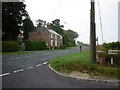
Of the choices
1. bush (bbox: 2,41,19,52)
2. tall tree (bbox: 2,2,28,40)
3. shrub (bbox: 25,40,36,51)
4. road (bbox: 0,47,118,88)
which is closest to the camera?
road (bbox: 0,47,118,88)

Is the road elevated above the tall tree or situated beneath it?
situated beneath

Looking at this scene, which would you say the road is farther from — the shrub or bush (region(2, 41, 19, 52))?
the shrub

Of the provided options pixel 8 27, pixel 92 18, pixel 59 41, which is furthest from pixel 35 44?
pixel 92 18

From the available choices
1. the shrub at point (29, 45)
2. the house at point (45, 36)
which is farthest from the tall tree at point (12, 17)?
the house at point (45, 36)

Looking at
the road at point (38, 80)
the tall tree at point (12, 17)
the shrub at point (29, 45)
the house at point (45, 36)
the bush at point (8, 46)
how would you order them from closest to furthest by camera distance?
the road at point (38, 80)
the bush at point (8, 46)
the tall tree at point (12, 17)
the shrub at point (29, 45)
the house at point (45, 36)

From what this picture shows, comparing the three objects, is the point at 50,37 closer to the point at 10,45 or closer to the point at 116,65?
the point at 10,45

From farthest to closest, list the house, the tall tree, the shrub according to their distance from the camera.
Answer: the house, the shrub, the tall tree

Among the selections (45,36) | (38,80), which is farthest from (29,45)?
(38,80)

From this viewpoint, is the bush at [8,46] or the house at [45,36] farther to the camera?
the house at [45,36]

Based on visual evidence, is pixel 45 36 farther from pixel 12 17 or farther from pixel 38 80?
pixel 38 80

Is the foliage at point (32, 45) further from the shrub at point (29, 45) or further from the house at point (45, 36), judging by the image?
the house at point (45, 36)

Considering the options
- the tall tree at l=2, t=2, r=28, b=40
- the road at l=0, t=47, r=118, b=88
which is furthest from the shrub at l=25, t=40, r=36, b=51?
the road at l=0, t=47, r=118, b=88

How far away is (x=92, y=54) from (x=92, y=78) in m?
2.70

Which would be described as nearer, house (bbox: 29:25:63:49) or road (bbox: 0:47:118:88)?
road (bbox: 0:47:118:88)
